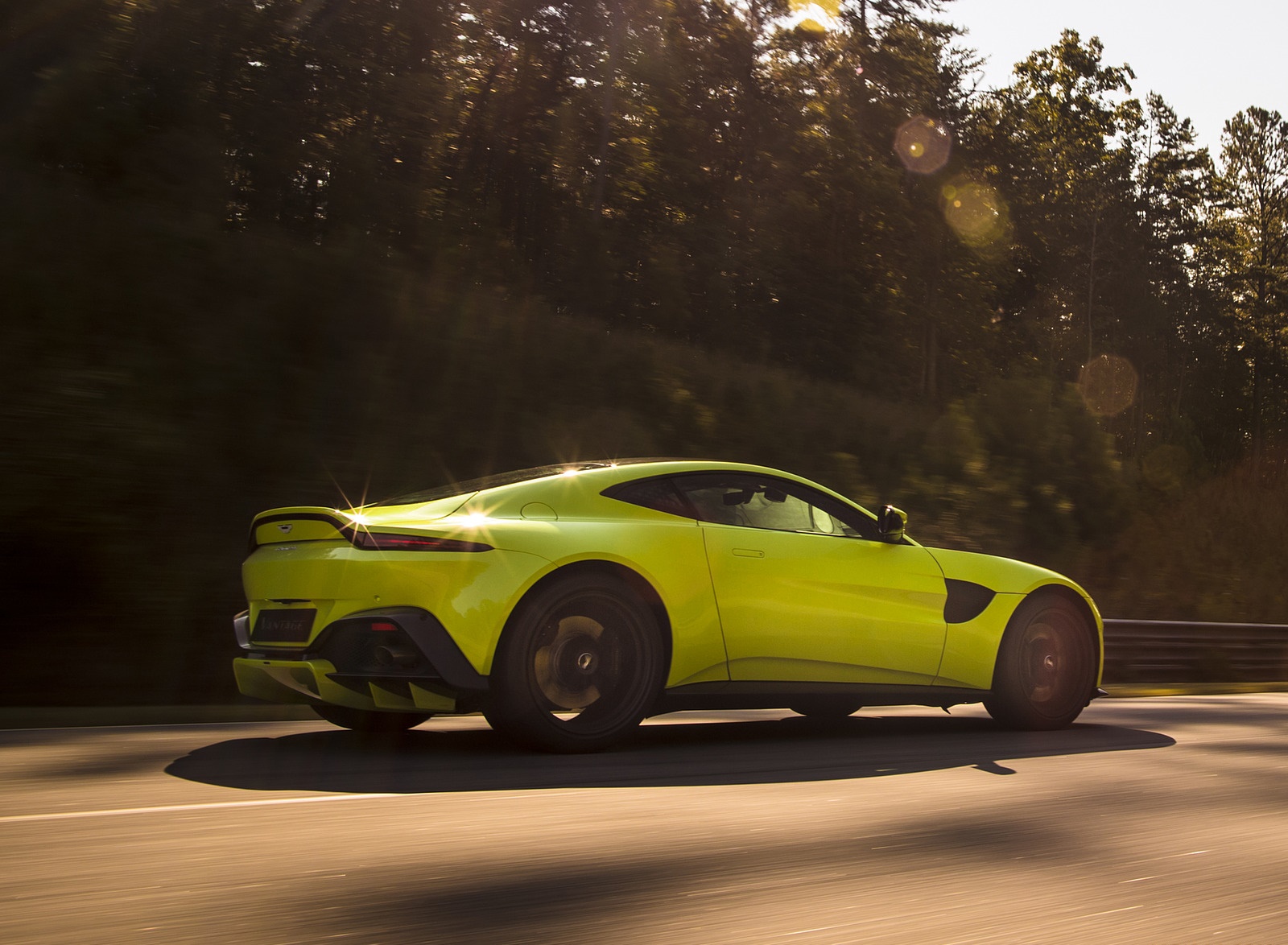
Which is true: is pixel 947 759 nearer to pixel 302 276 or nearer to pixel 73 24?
pixel 302 276

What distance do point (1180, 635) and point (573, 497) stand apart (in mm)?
9217

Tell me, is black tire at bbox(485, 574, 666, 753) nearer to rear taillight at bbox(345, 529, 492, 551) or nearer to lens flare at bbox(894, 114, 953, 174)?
rear taillight at bbox(345, 529, 492, 551)

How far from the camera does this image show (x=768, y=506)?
6.59m

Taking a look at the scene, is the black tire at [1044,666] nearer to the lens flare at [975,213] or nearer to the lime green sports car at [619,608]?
the lime green sports car at [619,608]

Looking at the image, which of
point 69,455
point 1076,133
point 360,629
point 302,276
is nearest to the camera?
point 360,629

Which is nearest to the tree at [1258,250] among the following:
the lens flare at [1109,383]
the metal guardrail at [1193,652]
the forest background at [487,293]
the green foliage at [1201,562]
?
the lens flare at [1109,383]

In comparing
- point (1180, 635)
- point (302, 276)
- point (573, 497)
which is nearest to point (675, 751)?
point (573, 497)

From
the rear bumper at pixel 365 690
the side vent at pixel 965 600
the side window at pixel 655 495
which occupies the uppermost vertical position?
the side window at pixel 655 495

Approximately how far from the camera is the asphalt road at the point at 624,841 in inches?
123

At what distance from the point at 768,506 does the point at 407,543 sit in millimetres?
2034

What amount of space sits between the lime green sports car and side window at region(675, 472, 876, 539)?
0.04ft

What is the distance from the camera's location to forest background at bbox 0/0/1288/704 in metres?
9.09

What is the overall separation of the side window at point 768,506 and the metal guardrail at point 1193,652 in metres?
6.20

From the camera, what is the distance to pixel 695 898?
3.37 meters
